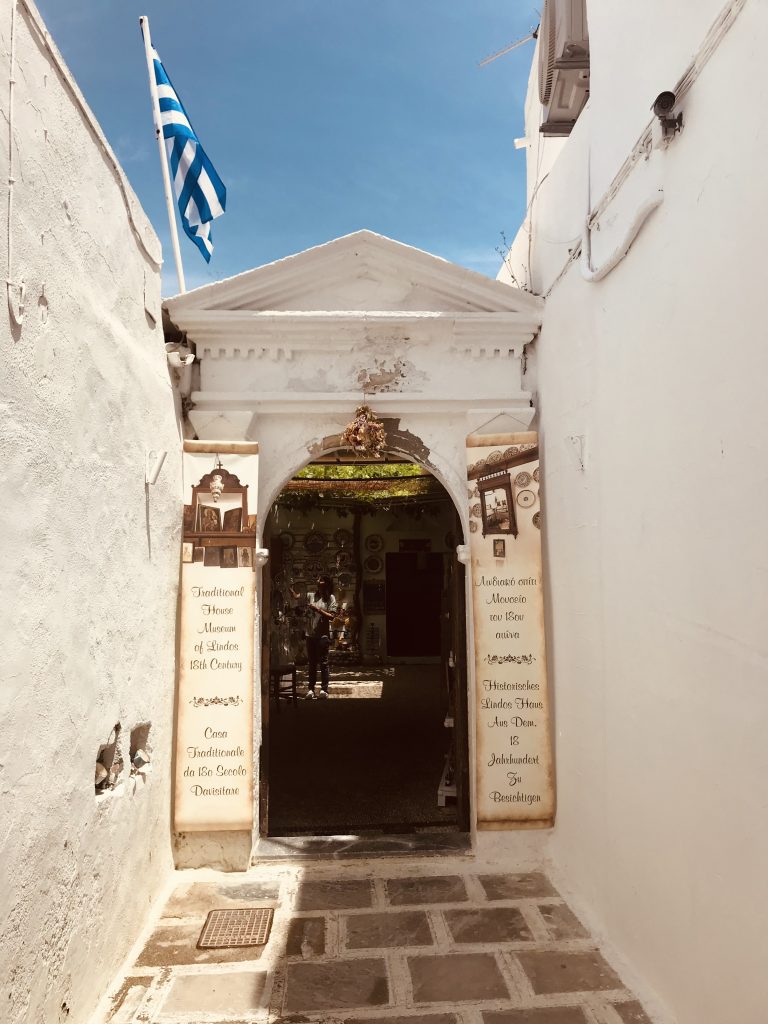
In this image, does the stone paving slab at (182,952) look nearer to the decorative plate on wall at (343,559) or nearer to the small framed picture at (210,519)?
the small framed picture at (210,519)

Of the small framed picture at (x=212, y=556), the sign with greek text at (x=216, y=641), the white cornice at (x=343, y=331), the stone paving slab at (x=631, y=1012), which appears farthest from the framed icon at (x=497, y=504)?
the stone paving slab at (x=631, y=1012)

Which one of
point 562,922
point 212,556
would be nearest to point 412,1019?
point 562,922

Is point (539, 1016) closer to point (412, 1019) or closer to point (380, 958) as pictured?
→ point (412, 1019)

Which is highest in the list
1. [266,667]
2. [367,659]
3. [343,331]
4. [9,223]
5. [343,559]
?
[343,331]

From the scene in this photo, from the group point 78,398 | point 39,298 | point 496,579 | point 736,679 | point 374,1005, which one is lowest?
point 374,1005

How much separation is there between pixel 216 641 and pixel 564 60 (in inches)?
169

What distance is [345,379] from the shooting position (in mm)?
5477

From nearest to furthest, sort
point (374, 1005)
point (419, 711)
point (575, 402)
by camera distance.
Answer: point (374, 1005) → point (575, 402) → point (419, 711)

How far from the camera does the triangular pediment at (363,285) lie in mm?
5316

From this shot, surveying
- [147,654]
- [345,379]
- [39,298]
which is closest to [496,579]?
[345,379]

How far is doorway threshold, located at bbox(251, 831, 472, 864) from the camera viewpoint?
505 cm

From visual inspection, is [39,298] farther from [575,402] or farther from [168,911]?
[168,911]

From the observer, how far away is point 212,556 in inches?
200

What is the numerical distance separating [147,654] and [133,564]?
600 mm
